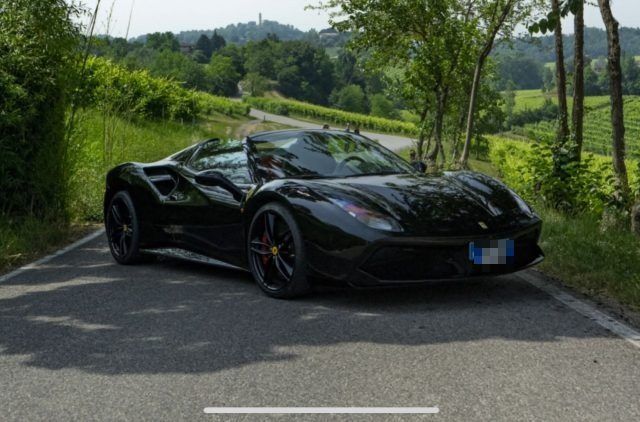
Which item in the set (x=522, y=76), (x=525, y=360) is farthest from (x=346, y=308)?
(x=522, y=76)

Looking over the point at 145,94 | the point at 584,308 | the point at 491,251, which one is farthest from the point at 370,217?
the point at 145,94

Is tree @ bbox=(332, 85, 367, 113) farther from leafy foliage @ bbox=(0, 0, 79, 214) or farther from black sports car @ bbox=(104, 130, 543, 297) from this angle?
black sports car @ bbox=(104, 130, 543, 297)

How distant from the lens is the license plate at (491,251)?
5570mm

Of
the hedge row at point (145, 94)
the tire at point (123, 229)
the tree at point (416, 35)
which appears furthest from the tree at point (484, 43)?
the tire at point (123, 229)

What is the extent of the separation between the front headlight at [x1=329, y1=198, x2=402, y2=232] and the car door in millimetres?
1140

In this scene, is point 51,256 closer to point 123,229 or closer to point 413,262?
point 123,229

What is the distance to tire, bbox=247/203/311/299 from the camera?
588cm

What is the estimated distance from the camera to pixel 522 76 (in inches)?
7475

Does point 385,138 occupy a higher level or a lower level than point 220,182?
lower

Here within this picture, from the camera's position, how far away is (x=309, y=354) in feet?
15.0

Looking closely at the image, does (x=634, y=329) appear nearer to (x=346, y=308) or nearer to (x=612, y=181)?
(x=346, y=308)

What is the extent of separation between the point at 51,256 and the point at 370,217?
4486mm

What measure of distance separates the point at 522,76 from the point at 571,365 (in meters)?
194

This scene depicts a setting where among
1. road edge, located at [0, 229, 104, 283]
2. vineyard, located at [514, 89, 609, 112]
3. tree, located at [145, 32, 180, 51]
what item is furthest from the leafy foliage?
tree, located at [145, 32, 180, 51]
